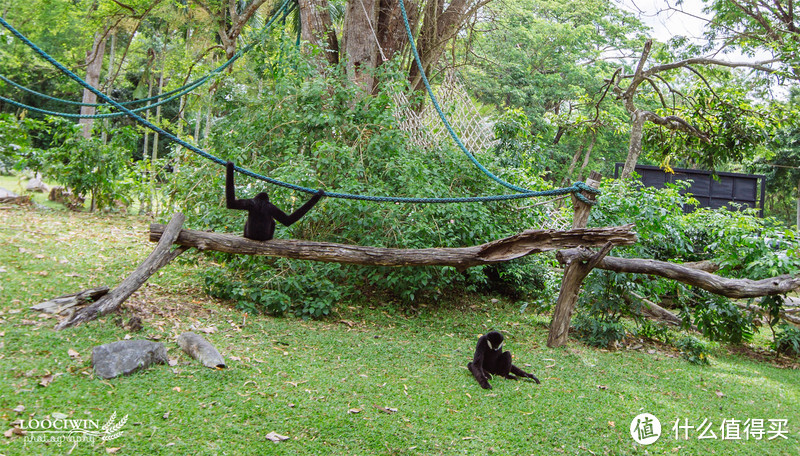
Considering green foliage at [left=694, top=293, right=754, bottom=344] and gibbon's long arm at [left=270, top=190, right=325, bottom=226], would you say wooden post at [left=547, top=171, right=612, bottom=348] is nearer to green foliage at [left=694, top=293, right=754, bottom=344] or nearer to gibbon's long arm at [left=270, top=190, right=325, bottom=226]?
green foliage at [left=694, top=293, right=754, bottom=344]

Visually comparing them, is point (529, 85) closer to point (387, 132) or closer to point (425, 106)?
point (425, 106)

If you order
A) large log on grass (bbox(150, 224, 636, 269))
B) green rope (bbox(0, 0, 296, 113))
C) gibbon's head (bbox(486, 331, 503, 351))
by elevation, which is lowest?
gibbon's head (bbox(486, 331, 503, 351))

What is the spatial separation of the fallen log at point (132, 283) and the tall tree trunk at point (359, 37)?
4.07 metres

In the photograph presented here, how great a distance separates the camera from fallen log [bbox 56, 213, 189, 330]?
4633 millimetres

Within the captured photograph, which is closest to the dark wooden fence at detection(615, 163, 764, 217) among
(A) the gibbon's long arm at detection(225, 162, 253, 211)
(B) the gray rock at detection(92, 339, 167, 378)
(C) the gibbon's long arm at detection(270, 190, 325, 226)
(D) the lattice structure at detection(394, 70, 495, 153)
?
(D) the lattice structure at detection(394, 70, 495, 153)

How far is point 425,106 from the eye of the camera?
8953 mm

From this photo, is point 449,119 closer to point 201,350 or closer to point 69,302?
point 201,350

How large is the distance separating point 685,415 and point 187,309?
4.78 meters

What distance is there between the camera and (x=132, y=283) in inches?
193

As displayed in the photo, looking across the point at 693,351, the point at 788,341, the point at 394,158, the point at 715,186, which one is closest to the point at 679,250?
the point at 693,351

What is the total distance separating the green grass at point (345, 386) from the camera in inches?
132

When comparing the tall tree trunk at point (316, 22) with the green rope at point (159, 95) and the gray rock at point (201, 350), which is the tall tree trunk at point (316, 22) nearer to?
the green rope at point (159, 95)

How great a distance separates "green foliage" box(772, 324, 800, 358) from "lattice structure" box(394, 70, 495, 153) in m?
4.83

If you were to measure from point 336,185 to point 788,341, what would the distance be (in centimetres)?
619
